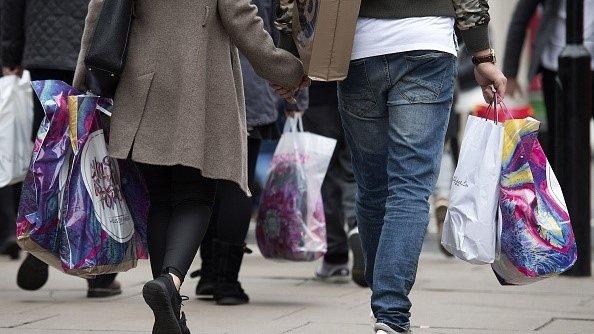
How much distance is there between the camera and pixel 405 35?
4.64 metres

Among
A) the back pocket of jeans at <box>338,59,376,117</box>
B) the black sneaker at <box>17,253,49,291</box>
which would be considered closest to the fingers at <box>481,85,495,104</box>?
the back pocket of jeans at <box>338,59,376,117</box>

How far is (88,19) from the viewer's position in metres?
5.22

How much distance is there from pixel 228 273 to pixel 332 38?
1964mm

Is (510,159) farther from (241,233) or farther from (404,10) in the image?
(241,233)

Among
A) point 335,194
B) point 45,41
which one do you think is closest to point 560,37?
point 335,194

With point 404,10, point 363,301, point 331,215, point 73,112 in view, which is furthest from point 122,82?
point 331,215

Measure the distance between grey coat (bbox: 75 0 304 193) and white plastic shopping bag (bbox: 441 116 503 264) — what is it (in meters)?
0.71

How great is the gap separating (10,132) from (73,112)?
1813 mm

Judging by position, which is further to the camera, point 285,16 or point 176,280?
point 285,16

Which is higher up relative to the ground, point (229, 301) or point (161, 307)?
point (161, 307)

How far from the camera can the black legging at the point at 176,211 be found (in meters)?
5.00

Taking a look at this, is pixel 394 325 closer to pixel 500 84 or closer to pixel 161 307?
pixel 161 307

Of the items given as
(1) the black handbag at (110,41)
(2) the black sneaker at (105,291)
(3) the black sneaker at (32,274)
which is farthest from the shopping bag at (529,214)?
(3) the black sneaker at (32,274)

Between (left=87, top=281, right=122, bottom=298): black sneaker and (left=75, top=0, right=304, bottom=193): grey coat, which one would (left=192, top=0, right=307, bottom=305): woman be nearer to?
(left=87, top=281, right=122, bottom=298): black sneaker
